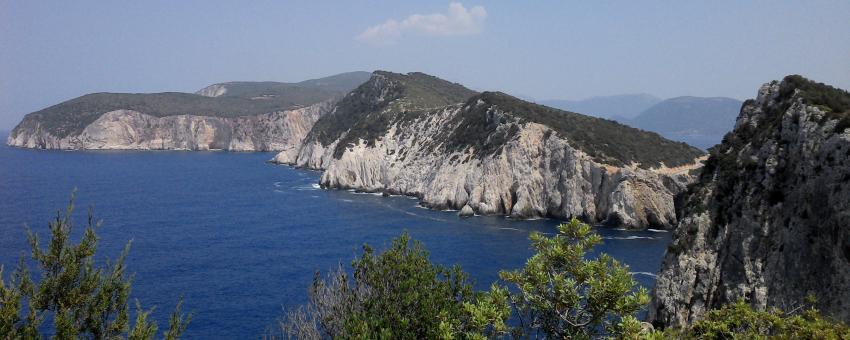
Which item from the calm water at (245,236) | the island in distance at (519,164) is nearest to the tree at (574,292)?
the calm water at (245,236)

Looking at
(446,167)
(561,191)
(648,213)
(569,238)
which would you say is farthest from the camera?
(446,167)

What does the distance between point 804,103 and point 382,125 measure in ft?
392

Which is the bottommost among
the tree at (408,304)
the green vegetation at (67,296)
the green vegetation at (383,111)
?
the tree at (408,304)

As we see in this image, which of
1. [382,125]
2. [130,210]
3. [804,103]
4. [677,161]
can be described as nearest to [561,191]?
[677,161]

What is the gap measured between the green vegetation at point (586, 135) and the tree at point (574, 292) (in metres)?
86.5

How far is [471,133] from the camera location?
127 meters

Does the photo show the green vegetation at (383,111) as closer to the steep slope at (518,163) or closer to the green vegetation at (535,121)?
the green vegetation at (535,121)

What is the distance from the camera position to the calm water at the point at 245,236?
59.9m

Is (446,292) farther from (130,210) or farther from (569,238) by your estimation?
(130,210)

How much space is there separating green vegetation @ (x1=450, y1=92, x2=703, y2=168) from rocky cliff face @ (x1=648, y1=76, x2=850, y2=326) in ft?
167

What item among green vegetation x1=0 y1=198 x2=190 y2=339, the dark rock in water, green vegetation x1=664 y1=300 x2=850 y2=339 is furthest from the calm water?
green vegetation x1=664 y1=300 x2=850 y2=339

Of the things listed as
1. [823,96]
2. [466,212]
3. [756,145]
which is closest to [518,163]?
[466,212]

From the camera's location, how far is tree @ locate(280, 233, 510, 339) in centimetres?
1895

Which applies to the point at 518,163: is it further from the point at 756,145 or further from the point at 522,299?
the point at 522,299
